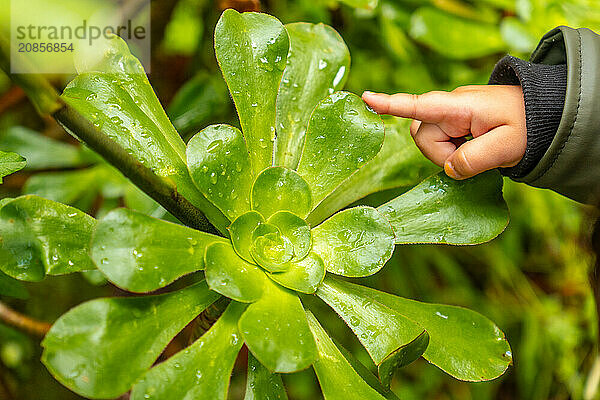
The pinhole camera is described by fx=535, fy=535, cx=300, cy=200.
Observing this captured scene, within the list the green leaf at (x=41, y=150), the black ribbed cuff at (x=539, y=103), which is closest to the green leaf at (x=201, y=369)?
the black ribbed cuff at (x=539, y=103)

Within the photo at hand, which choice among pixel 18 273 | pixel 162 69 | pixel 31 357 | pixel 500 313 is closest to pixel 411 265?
pixel 500 313

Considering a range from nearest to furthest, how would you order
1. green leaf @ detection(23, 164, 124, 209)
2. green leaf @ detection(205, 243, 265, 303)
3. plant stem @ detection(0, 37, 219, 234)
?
plant stem @ detection(0, 37, 219, 234) < green leaf @ detection(205, 243, 265, 303) < green leaf @ detection(23, 164, 124, 209)

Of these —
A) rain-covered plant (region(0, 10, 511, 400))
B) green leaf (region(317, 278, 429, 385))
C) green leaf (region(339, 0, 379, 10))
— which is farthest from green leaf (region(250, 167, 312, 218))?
green leaf (region(339, 0, 379, 10))

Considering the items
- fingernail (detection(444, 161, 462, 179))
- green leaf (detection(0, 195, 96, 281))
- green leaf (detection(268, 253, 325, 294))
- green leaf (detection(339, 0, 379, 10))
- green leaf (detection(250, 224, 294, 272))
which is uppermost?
green leaf (detection(339, 0, 379, 10))

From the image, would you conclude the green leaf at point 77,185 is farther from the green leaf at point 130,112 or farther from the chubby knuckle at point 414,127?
the chubby knuckle at point 414,127

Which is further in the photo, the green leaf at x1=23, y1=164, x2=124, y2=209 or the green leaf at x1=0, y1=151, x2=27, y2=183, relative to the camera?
the green leaf at x1=23, y1=164, x2=124, y2=209

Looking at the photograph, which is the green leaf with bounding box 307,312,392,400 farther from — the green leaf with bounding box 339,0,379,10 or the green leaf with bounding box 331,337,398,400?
the green leaf with bounding box 339,0,379,10
